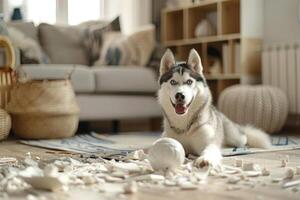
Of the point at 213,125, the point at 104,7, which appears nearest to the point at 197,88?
the point at 213,125

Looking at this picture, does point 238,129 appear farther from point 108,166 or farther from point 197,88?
point 108,166

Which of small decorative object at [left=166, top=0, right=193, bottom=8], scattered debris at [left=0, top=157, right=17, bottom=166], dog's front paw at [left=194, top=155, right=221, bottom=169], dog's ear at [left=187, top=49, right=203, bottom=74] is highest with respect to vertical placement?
small decorative object at [left=166, top=0, right=193, bottom=8]

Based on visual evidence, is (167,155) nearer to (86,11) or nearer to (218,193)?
(218,193)

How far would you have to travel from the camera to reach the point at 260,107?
3678 millimetres

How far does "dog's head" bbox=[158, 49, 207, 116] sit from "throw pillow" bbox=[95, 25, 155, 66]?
1727 mm

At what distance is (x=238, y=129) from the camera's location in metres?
2.83

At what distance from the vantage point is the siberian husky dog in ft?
7.47

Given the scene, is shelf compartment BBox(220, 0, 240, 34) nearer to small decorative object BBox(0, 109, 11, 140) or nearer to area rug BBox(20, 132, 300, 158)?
area rug BBox(20, 132, 300, 158)

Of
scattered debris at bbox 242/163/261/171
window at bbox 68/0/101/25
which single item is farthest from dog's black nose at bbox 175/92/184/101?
window at bbox 68/0/101/25

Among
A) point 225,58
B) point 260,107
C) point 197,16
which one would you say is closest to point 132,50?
point 225,58

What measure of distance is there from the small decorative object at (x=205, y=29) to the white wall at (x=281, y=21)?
0.49 m

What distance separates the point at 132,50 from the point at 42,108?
109cm

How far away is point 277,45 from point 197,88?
192cm

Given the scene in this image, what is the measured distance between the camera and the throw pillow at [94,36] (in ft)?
14.3
